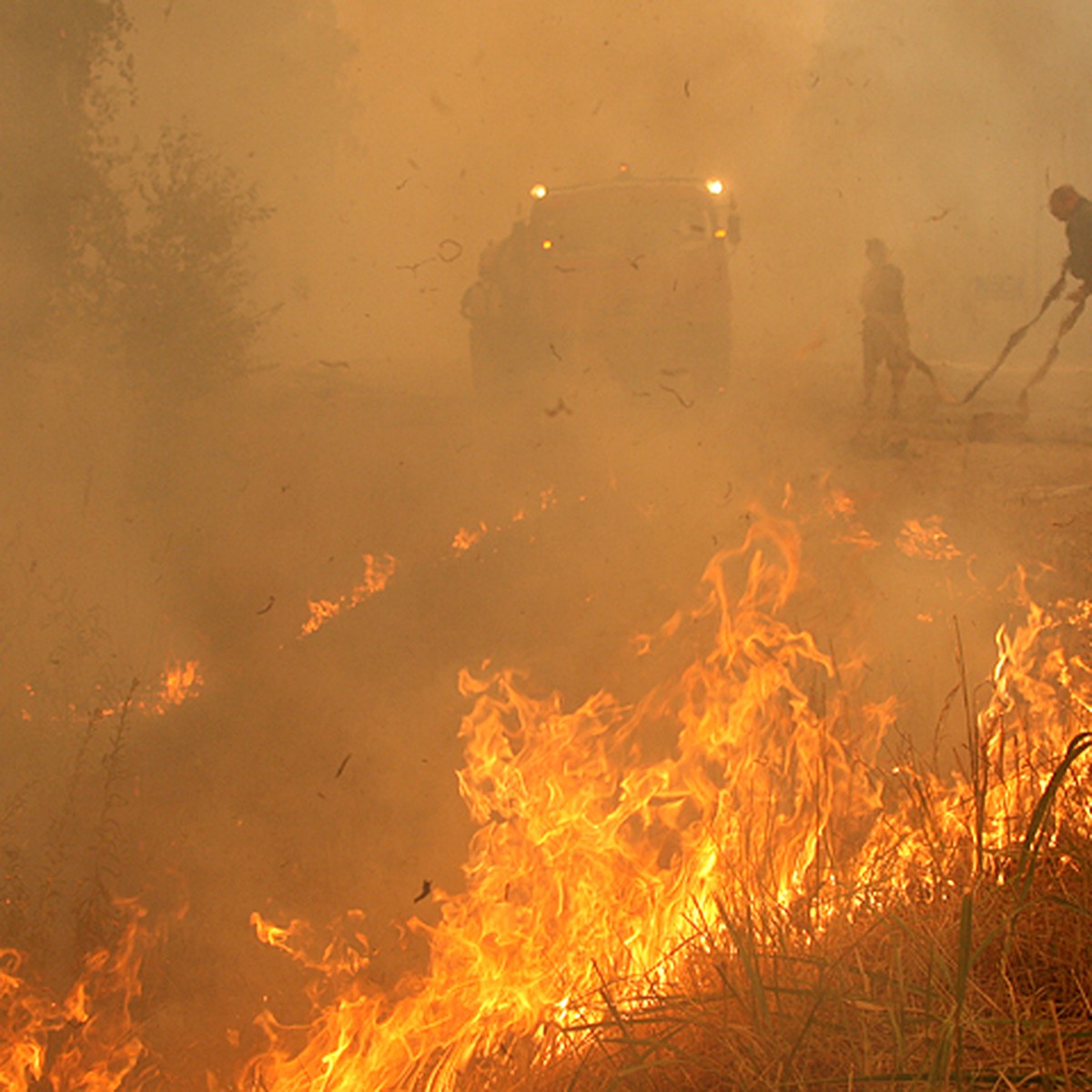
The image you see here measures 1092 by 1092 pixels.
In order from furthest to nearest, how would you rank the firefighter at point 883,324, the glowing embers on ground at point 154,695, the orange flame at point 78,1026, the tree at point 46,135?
the firefighter at point 883,324
the tree at point 46,135
the glowing embers on ground at point 154,695
the orange flame at point 78,1026

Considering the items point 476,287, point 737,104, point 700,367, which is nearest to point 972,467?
point 700,367

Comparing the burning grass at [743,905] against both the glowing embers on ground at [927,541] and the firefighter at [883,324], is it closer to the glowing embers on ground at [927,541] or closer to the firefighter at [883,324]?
the glowing embers on ground at [927,541]

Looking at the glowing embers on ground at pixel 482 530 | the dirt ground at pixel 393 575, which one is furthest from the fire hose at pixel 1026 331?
the glowing embers on ground at pixel 482 530

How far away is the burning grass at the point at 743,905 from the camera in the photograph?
141cm

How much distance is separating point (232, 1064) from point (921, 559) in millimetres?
2781

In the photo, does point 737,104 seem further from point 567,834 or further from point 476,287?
point 567,834

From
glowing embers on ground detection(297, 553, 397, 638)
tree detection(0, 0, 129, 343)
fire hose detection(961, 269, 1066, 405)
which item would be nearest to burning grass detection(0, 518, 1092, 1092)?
glowing embers on ground detection(297, 553, 397, 638)

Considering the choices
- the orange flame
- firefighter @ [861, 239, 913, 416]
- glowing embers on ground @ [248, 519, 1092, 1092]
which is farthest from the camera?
firefighter @ [861, 239, 913, 416]

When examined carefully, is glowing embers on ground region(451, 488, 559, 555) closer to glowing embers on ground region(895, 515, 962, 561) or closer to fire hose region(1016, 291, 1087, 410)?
glowing embers on ground region(895, 515, 962, 561)

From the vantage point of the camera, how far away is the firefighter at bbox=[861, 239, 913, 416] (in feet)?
14.7

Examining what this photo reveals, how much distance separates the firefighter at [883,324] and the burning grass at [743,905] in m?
1.29

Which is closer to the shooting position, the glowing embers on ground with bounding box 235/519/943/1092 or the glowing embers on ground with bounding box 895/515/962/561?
the glowing embers on ground with bounding box 235/519/943/1092

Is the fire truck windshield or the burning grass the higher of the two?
the fire truck windshield

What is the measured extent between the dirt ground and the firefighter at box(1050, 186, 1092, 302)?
0.74m
